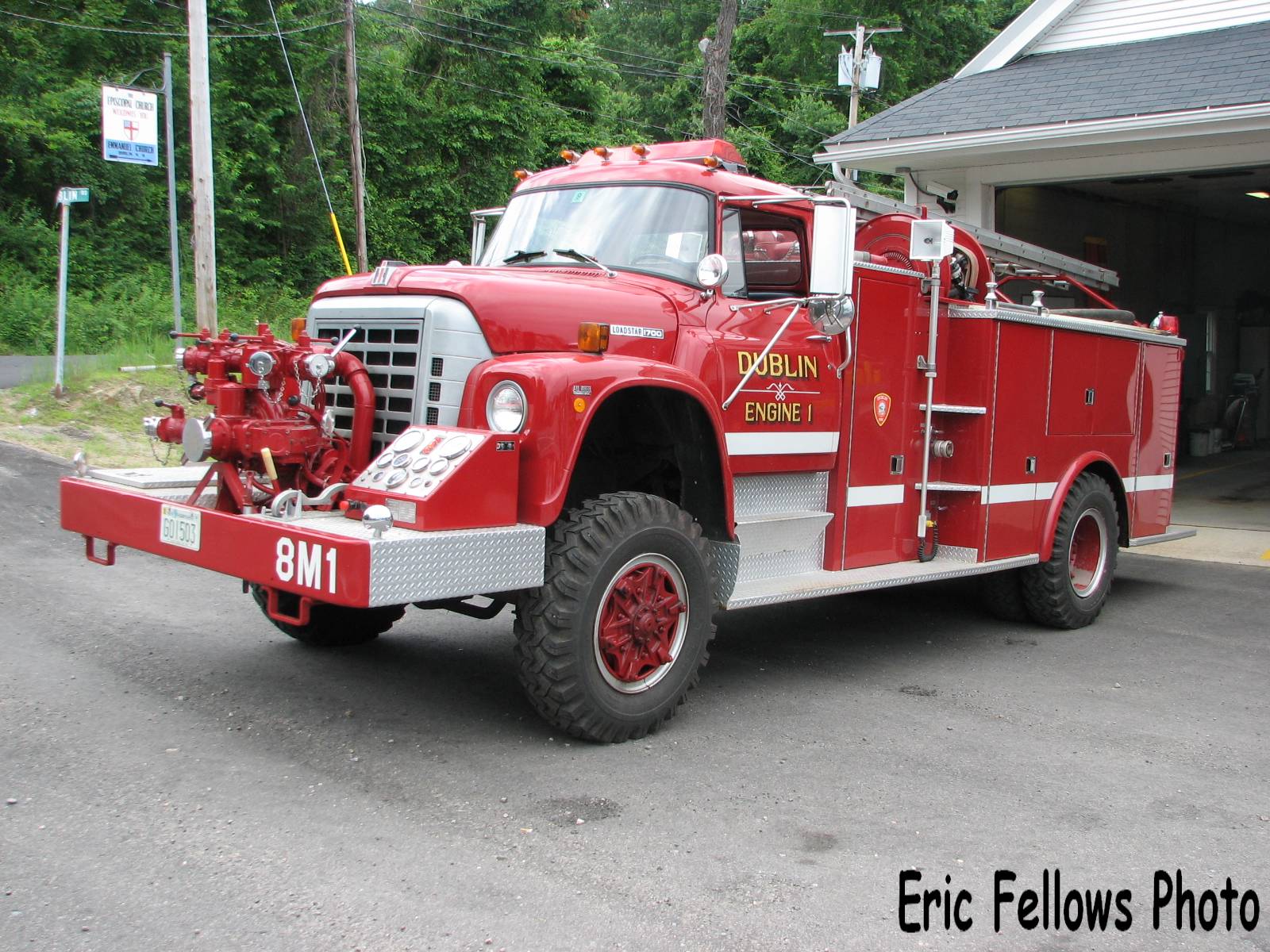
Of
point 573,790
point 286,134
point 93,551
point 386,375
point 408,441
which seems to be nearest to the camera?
point 573,790

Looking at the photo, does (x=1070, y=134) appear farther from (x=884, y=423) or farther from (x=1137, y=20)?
(x=884, y=423)

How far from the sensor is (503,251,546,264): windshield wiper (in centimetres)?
622

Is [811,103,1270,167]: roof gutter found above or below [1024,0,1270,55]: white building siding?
below

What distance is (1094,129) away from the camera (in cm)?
1191

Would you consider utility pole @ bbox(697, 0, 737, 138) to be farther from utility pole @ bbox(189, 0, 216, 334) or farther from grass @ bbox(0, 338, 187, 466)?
grass @ bbox(0, 338, 187, 466)

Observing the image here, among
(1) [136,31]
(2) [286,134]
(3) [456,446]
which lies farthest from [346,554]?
(2) [286,134]

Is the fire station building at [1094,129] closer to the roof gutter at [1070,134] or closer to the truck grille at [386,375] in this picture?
the roof gutter at [1070,134]

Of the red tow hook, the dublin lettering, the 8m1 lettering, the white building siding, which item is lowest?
the red tow hook

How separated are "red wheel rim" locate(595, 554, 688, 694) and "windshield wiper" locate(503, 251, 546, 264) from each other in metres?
1.93

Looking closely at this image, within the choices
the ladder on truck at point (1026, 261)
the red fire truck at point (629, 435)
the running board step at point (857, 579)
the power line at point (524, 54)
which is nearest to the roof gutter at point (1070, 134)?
the ladder on truck at point (1026, 261)

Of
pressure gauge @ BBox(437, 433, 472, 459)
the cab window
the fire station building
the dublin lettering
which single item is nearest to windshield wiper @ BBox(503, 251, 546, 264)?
the cab window

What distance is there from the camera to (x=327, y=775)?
15.2 feet

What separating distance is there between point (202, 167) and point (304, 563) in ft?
37.6

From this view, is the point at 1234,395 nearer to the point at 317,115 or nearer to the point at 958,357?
the point at 958,357
